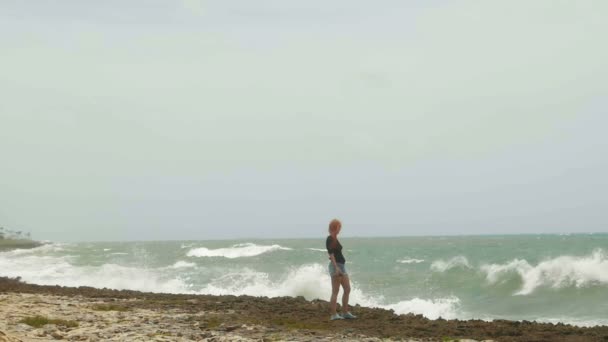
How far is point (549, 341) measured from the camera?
40.0ft

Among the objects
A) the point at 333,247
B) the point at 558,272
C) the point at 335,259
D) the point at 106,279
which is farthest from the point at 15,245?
the point at 333,247

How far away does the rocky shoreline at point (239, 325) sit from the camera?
12.2m

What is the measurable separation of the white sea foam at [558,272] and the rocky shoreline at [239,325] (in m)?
15.9

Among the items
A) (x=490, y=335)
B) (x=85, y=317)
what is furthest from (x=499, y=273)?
(x=85, y=317)

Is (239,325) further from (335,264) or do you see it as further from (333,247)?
(333,247)

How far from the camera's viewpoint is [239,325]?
13.5m

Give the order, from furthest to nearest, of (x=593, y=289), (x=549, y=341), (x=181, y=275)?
1. (x=181, y=275)
2. (x=593, y=289)
3. (x=549, y=341)

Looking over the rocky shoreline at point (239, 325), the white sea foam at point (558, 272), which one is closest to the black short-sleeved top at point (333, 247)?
the rocky shoreline at point (239, 325)

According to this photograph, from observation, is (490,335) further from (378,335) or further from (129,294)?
(129,294)

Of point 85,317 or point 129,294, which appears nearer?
point 85,317

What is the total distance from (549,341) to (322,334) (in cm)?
428

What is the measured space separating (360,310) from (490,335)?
4152 mm

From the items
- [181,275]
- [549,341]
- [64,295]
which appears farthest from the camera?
[181,275]

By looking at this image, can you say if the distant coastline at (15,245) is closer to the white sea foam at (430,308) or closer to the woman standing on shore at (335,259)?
the white sea foam at (430,308)
